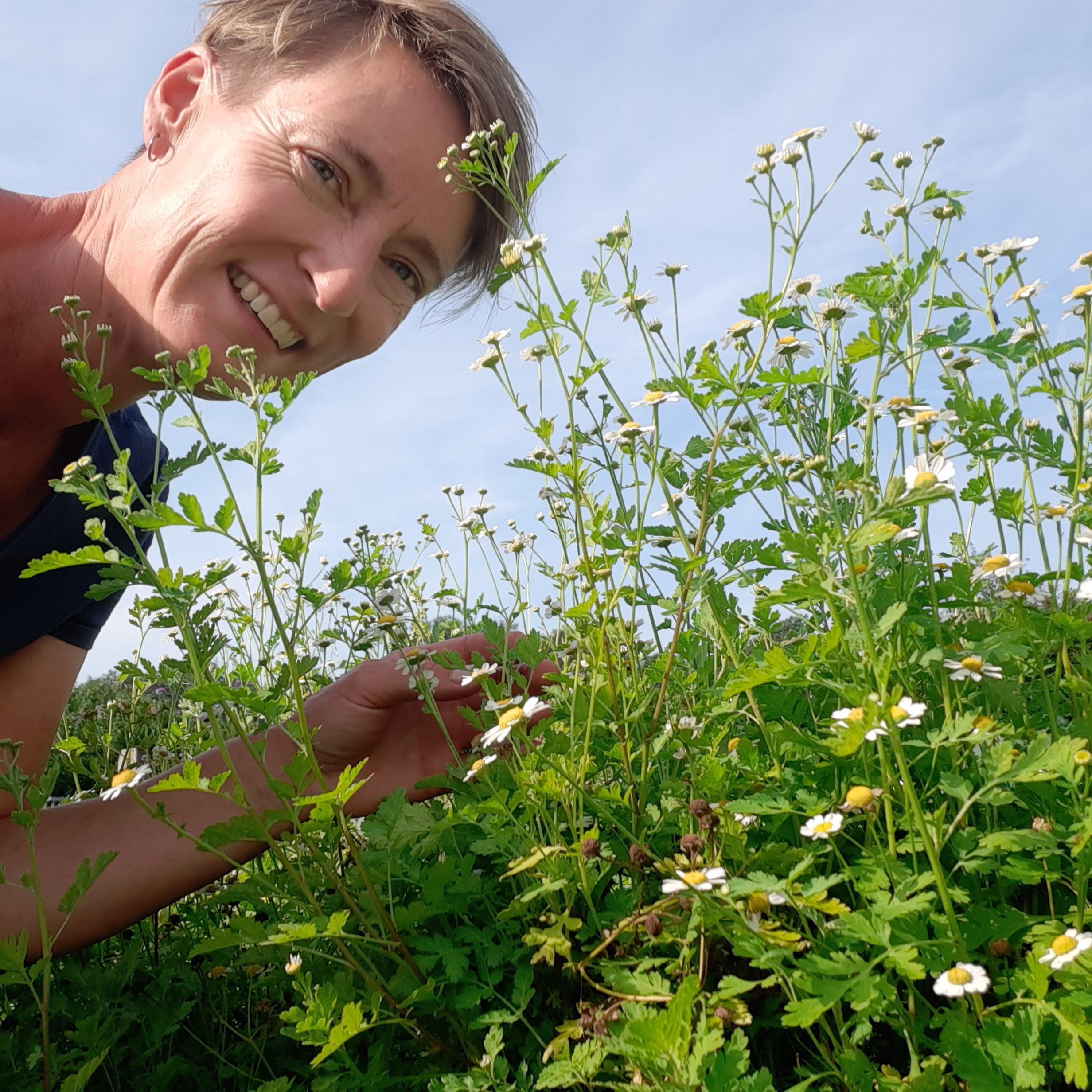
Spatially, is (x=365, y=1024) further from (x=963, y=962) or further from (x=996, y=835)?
(x=996, y=835)

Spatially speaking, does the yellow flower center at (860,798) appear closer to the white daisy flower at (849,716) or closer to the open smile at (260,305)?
the white daisy flower at (849,716)

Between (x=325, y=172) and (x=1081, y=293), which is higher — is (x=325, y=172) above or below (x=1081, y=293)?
above

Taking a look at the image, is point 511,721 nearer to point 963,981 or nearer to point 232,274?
point 963,981

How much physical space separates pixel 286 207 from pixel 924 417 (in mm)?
1829

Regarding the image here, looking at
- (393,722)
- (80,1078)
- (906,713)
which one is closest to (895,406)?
(906,713)

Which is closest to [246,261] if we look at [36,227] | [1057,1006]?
[36,227]

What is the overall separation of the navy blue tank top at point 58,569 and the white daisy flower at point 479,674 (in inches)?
63.7

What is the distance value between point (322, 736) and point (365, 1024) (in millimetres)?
870

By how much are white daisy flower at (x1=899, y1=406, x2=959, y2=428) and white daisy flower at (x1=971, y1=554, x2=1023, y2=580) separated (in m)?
0.29

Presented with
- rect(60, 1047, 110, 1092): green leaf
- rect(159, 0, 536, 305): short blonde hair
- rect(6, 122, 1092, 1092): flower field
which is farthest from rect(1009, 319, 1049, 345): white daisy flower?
rect(60, 1047, 110, 1092): green leaf

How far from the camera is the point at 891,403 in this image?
6.22ft

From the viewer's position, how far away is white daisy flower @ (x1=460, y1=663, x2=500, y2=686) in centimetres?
186

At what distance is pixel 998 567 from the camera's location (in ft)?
6.00

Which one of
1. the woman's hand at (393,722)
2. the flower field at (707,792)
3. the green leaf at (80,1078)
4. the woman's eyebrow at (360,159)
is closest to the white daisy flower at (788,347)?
the flower field at (707,792)
